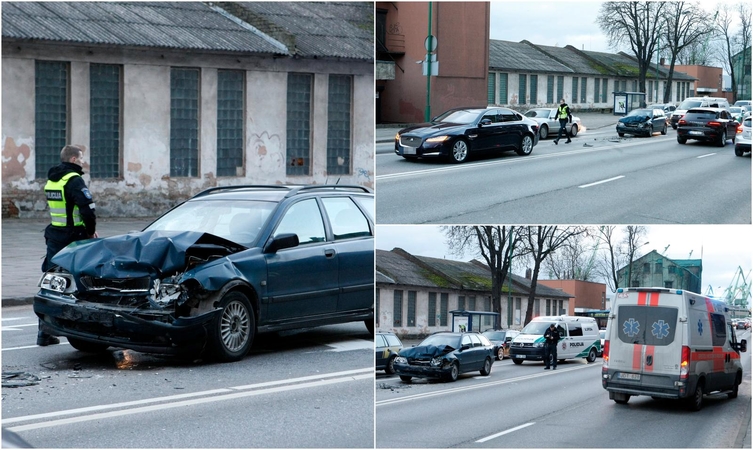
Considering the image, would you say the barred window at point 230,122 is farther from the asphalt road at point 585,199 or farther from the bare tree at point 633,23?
the bare tree at point 633,23

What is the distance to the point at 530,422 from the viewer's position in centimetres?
599

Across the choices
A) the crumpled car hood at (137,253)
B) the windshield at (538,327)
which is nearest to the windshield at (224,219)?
the crumpled car hood at (137,253)

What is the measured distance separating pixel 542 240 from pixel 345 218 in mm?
5556

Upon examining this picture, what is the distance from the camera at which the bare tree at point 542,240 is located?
5.02 m

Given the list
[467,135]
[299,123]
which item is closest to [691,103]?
[467,135]

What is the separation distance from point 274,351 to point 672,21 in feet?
17.4

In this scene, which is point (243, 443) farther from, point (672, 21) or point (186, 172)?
point (186, 172)

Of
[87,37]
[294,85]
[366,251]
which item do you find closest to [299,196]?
[366,251]

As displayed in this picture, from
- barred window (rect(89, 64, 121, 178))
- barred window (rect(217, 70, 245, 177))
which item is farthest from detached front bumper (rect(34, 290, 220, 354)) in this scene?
barred window (rect(217, 70, 245, 177))

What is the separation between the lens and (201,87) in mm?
27375

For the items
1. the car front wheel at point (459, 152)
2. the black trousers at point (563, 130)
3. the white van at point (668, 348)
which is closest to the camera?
the white van at point (668, 348)

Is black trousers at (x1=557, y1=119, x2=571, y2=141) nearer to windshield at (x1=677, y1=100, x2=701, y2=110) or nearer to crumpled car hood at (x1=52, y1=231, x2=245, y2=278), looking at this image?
windshield at (x1=677, y1=100, x2=701, y2=110)

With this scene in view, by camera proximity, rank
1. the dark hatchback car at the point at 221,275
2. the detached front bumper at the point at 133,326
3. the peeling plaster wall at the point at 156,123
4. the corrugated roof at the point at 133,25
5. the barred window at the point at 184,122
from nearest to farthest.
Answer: the detached front bumper at the point at 133,326, the dark hatchback car at the point at 221,275, the corrugated roof at the point at 133,25, the peeling plaster wall at the point at 156,123, the barred window at the point at 184,122

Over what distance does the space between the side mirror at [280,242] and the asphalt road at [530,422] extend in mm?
3551
